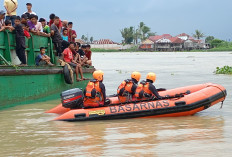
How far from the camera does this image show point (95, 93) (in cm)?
1098

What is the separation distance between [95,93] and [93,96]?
0.09 meters

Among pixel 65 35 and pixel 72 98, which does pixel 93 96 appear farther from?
pixel 65 35

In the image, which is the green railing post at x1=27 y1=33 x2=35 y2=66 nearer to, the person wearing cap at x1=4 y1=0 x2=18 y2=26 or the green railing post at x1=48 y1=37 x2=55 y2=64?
the person wearing cap at x1=4 y1=0 x2=18 y2=26

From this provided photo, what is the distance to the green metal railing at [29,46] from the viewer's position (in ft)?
41.5

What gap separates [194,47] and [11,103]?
12786cm

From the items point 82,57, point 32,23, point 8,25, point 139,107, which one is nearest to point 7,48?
point 8,25

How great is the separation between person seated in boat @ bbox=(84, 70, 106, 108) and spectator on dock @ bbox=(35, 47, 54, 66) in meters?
3.56

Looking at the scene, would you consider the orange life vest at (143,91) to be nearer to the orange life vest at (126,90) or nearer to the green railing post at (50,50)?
the orange life vest at (126,90)

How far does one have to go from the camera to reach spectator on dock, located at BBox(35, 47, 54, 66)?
14.2 m

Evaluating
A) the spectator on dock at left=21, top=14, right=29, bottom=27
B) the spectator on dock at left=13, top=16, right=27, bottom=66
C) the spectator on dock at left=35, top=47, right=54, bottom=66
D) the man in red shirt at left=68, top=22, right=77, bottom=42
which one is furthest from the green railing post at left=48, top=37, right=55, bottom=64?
the spectator on dock at left=13, top=16, right=27, bottom=66

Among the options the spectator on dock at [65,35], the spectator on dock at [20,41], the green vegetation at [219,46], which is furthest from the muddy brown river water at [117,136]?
the green vegetation at [219,46]

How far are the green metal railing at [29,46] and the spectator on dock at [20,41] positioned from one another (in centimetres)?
18

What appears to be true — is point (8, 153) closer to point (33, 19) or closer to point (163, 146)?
point (163, 146)

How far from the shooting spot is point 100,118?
35.4ft
